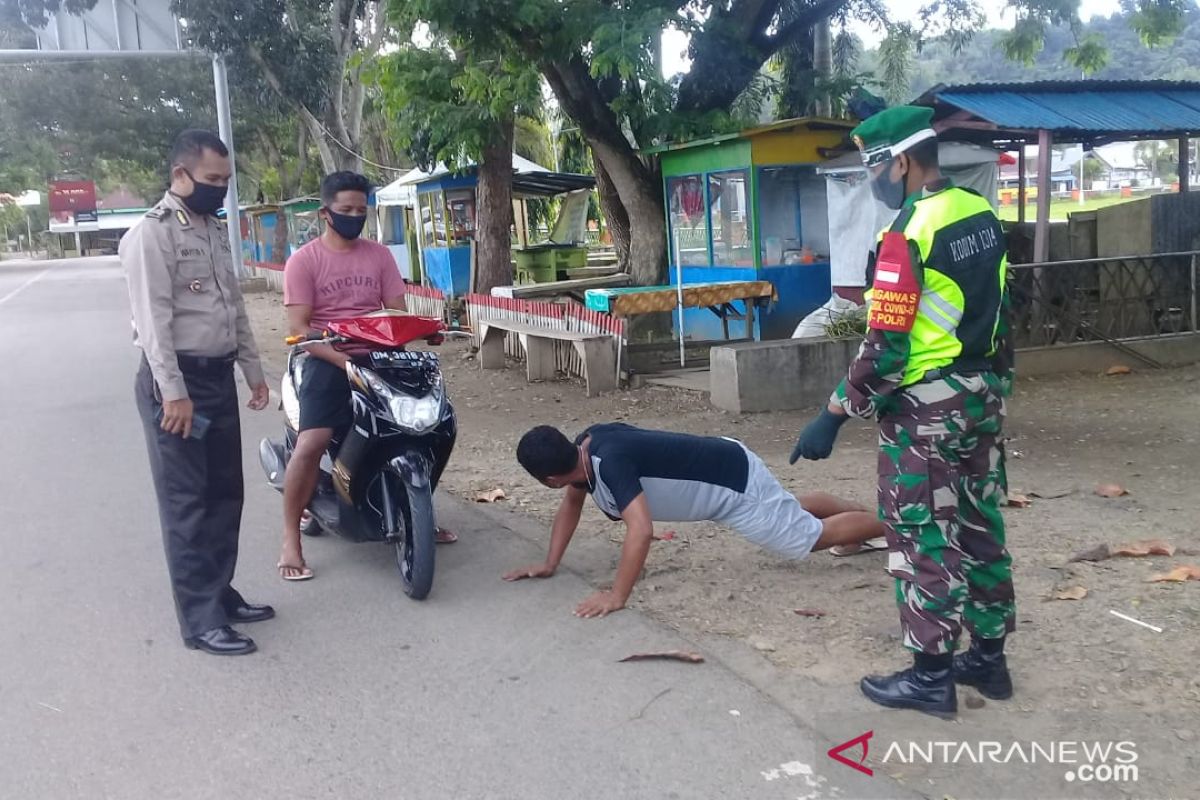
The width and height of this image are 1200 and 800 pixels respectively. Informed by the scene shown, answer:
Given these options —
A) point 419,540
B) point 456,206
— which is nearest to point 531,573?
point 419,540

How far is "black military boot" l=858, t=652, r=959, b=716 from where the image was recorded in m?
3.54

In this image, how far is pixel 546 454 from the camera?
4.32 metres

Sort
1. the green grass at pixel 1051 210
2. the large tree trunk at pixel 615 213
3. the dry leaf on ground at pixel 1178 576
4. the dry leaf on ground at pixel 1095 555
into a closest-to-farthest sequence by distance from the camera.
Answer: the dry leaf on ground at pixel 1178 576, the dry leaf on ground at pixel 1095 555, the large tree trunk at pixel 615 213, the green grass at pixel 1051 210

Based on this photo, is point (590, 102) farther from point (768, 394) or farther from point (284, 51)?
point (284, 51)

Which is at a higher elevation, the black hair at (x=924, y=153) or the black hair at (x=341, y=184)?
the black hair at (x=341, y=184)

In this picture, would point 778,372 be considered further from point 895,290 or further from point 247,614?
point 895,290

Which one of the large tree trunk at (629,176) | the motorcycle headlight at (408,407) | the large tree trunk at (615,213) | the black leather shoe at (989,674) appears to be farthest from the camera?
the large tree trunk at (615,213)

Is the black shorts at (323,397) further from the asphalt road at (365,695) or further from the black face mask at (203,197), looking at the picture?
the black face mask at (203,197)

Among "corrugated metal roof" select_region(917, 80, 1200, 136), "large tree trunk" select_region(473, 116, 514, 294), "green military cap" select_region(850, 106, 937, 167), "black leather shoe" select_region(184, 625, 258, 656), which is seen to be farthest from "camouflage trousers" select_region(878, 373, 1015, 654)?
"large tree trunk" select_region(473, 116, 514, 294)

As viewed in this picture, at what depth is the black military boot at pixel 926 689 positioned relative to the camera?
11.6 ft

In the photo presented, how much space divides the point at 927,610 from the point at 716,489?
124 centimetres

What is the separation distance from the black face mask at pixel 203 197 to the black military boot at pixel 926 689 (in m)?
2.95

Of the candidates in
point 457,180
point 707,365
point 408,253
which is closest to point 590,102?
point 707,365

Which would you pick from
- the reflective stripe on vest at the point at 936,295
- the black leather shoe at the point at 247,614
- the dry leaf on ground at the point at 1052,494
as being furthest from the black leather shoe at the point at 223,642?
the dry leaf on ground at the point at 1052,494
